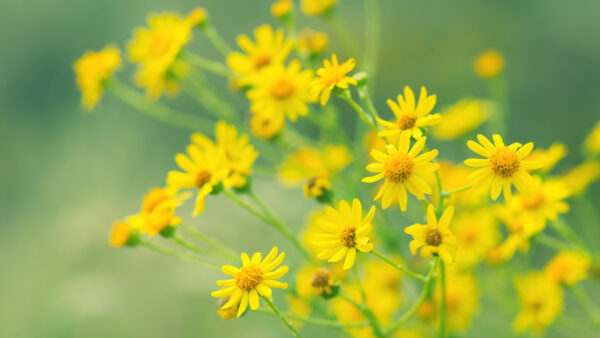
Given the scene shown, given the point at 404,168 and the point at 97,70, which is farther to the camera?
the point at 97,70

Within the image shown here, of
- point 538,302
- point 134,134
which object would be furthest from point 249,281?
point 134,134

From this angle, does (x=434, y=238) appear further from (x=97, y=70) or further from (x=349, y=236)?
(x=97, y=70)

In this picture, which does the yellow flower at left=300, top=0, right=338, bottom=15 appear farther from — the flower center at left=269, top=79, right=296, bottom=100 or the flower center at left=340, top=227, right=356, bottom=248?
the flower center at left=340, top=227, right=356, bottom=248

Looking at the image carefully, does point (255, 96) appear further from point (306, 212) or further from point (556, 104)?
point (556, 104)

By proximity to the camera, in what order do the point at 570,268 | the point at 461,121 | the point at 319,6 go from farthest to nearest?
the point at 461,121
the point at 319,6
the point at 570,268

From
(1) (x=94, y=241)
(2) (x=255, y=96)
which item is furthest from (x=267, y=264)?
(1) (x=94, y=241)

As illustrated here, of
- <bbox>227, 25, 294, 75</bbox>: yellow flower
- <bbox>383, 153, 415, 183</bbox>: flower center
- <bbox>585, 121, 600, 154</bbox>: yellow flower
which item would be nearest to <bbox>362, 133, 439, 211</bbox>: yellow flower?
<bbox>383, 153, 415, 183</bbox>: flower center

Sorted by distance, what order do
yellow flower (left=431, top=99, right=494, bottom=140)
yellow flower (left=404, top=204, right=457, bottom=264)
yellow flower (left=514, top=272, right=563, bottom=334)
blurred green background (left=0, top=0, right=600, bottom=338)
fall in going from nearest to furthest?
1. yellow flower (left=404, top=204, right=457, bottom=264)
2. yellow flower (left=514, top=272, right=563, bottom=334)
3. yellow flower (left=431, top=99, right=494, bottom=140)
4. blurred green background (left=0, top=0, right=600, bottom=338)

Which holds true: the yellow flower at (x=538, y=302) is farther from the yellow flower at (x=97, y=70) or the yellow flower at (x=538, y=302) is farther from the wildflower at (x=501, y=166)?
the yellow flower at (x=97, y=70)
